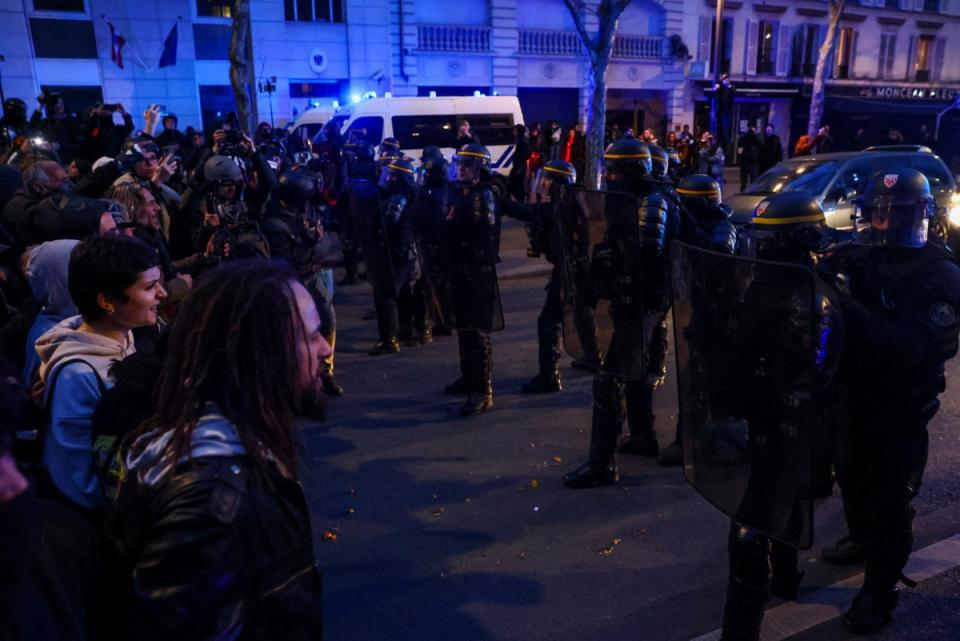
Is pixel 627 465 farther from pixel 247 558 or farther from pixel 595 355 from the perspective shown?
pixel 247 558

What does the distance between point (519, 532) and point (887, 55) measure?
40.5 m

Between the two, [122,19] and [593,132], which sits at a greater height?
[122,19]

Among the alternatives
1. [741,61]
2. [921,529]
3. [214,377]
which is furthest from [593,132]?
[741,61]

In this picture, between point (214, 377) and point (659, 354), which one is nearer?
point (214, 377)

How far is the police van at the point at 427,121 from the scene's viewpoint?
17.4 meters

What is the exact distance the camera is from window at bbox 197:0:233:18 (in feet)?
74.4

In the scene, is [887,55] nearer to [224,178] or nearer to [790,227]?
[224,178]

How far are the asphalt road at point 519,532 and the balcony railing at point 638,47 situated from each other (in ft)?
84.9

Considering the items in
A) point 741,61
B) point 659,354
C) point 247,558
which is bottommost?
point 659,354

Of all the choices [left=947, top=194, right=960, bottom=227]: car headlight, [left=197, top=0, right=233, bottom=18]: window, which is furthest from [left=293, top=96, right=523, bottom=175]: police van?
[left=947, top=194, right=960, bottom=227]: car headlight

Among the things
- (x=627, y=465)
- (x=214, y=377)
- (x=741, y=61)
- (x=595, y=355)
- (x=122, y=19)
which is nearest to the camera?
(x=214, y=377)

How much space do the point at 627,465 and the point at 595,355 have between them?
872 mm

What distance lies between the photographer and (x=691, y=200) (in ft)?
15.1

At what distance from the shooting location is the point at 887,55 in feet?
120
